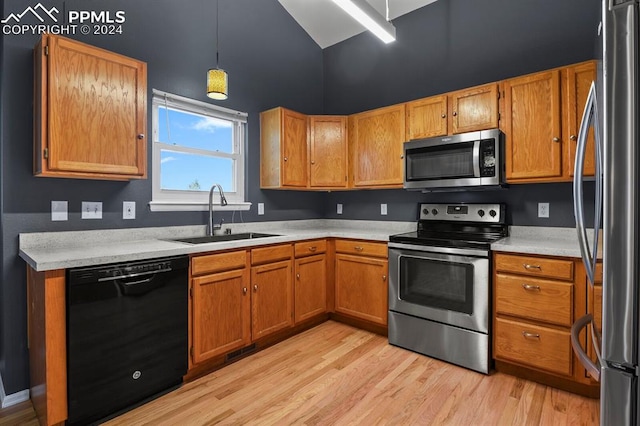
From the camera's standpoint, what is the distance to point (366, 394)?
7.02 ft

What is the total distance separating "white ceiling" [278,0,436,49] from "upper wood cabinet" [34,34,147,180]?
7.41 feet

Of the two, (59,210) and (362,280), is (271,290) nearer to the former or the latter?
(362,280)

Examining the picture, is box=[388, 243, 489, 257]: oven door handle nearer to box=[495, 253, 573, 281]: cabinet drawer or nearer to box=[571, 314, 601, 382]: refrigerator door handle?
box=[495, 253, 573, 281]: cabinet drawer

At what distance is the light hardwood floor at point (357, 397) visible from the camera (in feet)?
6.20

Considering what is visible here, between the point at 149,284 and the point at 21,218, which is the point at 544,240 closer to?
the point at 149,284

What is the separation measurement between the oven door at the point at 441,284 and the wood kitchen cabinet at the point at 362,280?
0.42ft

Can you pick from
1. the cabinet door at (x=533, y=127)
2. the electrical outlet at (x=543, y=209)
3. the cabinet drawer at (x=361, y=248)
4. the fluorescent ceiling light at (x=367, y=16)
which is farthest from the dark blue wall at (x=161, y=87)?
the electrical outlet at (x=543, y=209)

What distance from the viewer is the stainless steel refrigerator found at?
0.79 meters

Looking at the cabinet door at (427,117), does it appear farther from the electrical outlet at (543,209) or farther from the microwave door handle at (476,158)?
the electrical outlet at (543,209)

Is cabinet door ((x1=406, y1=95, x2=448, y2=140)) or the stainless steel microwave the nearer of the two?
the stainless steel microwave

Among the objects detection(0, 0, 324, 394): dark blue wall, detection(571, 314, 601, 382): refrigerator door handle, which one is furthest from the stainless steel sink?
detection(571, 314, 601, 382): refrigerator door handle

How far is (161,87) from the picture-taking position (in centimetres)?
272

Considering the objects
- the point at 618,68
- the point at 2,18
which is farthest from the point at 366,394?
the point at 2,18

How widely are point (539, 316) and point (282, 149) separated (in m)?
2.57
